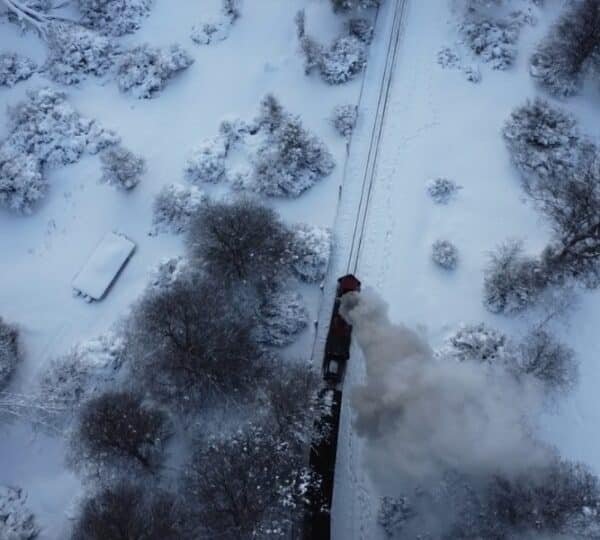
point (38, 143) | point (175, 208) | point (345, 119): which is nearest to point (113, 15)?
point (38, 143)

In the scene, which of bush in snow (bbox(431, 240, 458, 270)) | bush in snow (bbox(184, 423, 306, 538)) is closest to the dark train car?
bush in snow (bbox(184, 423, 306, 538))

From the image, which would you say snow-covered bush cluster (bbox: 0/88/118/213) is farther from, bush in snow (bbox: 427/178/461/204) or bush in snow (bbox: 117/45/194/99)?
bush in snow (bbox: 427/178/461/204)

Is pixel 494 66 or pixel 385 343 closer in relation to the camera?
pixel 385 343

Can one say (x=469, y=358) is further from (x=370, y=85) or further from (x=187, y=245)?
(x=370, y=85)

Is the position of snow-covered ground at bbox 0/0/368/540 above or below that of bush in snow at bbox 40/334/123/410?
above

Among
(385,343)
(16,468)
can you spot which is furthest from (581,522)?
(16,468)

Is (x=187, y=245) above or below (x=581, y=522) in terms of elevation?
above
